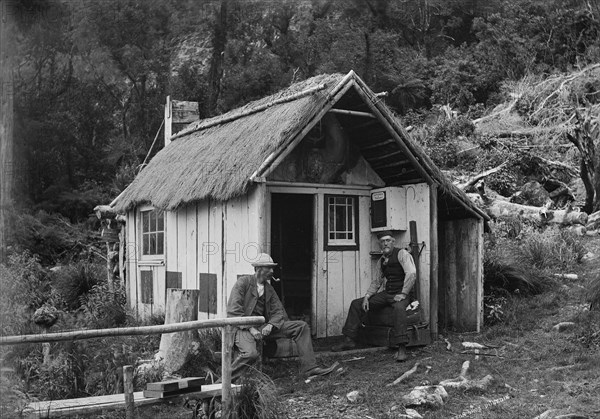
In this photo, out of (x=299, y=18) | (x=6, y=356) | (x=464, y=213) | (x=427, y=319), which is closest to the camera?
(x=6, y=356)

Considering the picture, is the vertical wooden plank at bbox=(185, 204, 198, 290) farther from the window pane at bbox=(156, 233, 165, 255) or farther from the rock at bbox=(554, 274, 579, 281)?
the rock at bbox=(554, 274, 579, 281)

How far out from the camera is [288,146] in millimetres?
8844

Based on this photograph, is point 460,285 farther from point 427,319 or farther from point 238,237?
point 238,237

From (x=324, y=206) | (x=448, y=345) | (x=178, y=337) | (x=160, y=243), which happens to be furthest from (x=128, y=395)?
(x=160, y=243)

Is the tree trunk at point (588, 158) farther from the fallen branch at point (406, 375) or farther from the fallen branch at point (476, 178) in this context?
the fallen branch at point (406, 375)

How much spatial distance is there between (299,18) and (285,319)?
22.5 metres

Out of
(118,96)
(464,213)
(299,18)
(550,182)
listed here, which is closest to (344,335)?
(464,213)

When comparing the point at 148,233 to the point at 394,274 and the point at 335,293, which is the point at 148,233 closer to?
the point at 335,293

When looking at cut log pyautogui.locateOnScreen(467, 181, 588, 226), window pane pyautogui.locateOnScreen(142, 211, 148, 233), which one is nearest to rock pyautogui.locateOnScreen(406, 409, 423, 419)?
window pane pyautogui.locateOnScreen(142, 211, 148, 233)

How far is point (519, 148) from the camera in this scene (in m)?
19.5

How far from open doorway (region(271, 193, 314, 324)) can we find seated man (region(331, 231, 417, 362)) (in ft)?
Result: 5.85

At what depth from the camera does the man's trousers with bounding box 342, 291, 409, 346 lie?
30.0ft

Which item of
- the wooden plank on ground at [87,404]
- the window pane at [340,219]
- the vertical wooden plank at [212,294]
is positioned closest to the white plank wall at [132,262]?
the vertical wooden plank at [212,294]

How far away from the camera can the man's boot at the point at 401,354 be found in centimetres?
896
